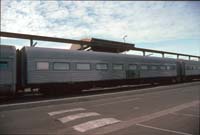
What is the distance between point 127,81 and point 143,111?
12836mm

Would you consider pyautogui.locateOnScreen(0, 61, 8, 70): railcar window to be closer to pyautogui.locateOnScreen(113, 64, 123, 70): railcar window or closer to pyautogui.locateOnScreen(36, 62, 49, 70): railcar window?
pyautogui.locateOnScreen(36, 62, 49, 70): railcar window

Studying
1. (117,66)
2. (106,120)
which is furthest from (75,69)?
(106,120)

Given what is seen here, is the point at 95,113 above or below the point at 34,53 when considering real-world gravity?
below

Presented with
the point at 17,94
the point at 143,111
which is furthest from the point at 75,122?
the point at 17,94

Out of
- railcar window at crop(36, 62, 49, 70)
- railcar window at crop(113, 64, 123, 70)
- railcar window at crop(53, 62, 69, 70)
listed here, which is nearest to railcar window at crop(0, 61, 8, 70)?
railcar window at crop(36, 62, 49, 70)

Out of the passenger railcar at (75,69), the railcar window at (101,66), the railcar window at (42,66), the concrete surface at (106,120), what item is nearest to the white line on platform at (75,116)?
the concrete surface at (106,120)

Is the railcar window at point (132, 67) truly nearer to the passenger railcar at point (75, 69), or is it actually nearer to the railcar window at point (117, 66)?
the passenger railcar at point (75, 69)

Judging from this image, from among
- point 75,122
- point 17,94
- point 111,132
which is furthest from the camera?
point 17,94

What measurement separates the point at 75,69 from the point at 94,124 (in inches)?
411

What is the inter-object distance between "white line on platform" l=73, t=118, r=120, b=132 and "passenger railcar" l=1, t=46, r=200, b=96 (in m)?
Result: 8.07

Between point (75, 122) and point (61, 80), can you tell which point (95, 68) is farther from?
point (75, 122)

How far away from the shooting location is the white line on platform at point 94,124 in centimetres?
838

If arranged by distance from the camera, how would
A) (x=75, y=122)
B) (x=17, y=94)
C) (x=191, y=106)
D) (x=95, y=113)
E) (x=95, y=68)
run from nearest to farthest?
(x=75, y=122) → (x=95, y=113) → (x=191, y=106) → (x=17, y=94) → (x=95, y=68)

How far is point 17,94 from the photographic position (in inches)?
688
